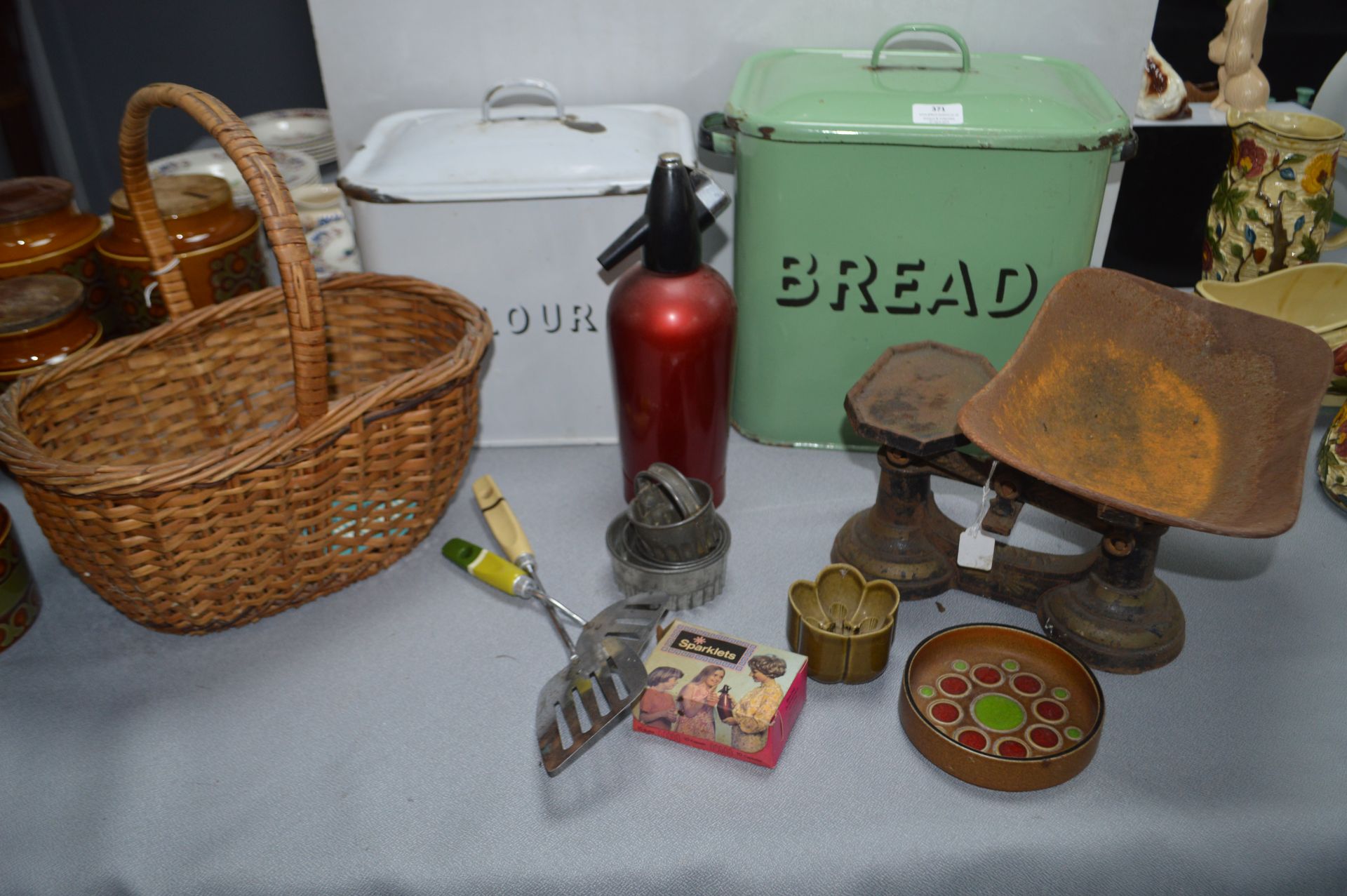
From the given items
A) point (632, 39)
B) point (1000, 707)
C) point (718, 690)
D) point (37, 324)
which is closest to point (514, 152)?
point (632, 39)

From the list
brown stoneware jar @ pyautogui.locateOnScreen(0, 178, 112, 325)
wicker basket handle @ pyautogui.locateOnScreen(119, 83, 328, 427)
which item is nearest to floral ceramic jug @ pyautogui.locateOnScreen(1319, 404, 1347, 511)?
wicker basket handle @ pyautogui.locateOnScreen(119, 83, 328, 427)

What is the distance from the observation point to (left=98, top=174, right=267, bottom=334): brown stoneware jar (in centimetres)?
102

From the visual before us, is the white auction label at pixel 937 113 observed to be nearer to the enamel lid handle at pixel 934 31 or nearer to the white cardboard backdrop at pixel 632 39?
the enamel lid handle at pixel 934 31

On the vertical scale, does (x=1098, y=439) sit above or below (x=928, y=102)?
below

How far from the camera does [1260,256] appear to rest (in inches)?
42.9

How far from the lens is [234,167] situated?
4.25ft

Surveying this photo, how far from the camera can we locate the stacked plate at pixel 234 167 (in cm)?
117

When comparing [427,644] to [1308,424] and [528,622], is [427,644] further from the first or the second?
[1308,424]

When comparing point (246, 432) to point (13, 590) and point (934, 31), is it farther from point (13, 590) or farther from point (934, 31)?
point (934, 31)

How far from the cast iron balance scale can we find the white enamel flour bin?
0.32m

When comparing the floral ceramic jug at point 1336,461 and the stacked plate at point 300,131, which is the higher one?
the stacked plate at point 300,131

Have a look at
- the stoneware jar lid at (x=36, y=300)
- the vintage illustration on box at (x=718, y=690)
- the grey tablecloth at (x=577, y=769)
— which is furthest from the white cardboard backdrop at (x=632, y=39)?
the vintage illustration on box at (x=718, y=690)

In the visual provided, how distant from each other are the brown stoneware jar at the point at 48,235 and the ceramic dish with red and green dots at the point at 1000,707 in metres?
0.89

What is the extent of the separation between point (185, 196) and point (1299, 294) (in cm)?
122
